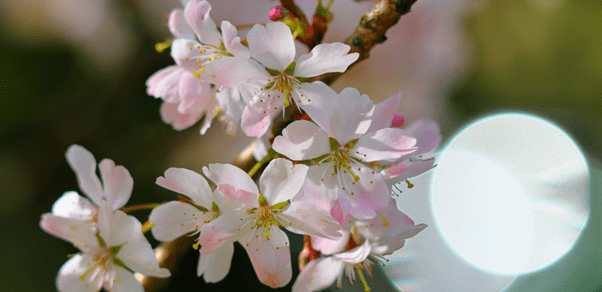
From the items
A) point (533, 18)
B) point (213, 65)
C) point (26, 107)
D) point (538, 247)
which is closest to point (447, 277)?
point (538, 247)

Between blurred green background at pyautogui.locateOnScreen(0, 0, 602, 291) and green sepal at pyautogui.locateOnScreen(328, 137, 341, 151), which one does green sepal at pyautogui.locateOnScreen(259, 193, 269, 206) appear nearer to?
green sepal at pyautogui.locateOnScreen(328, 137, 341, 151)

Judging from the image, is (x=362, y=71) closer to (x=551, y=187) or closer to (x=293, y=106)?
(x=551, y=187)

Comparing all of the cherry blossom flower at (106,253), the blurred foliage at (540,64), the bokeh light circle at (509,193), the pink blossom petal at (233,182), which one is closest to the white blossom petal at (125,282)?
the cherry blossom flower at (106,253)

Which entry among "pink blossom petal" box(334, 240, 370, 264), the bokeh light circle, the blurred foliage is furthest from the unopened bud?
the blurred foliage

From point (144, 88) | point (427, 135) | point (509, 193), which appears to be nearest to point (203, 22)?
point (427, 135)

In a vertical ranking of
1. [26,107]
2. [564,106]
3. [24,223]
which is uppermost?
[564,106]

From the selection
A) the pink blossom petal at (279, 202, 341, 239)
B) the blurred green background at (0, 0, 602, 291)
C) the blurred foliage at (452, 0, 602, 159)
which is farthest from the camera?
the blurred foliage at (452, 0, 602, 159)
